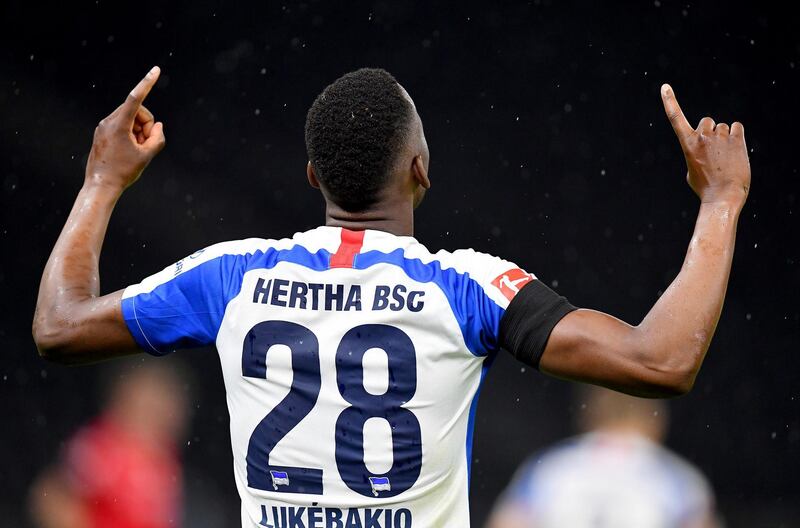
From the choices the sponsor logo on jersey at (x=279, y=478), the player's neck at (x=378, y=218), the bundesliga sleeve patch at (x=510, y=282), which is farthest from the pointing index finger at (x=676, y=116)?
the sponsor logo on jersey at (x=279, y=478)

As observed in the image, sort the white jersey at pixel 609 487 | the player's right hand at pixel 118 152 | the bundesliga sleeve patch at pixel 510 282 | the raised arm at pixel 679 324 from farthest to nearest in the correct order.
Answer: the white jersey at pixel 609 487, the player's right hand at pixel 118 152, the bundesliga sleeve patch at pixel 510 282, the raised arm at pixel 679 324

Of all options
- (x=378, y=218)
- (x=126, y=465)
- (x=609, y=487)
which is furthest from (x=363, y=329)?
(x=126, y=465)

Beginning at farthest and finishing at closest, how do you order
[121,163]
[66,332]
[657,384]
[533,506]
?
1. [533,506]
2. [121,163]
3. [66,332]
4. [657,384]

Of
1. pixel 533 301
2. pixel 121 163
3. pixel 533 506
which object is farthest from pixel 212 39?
pixel 533 301

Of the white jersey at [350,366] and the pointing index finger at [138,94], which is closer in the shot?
the white jersey at [350,366]

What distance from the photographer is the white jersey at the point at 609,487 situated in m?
5.09

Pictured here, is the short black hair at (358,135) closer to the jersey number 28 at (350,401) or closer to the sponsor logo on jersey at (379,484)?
the jersey number 28 at (350,401)

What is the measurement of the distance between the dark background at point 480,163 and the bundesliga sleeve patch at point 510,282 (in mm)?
3893

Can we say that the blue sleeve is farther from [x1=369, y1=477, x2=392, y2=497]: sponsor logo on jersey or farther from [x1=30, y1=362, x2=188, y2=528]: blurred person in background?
[x1=30, y1=362, x2=188, y2=528]: blurred person in background

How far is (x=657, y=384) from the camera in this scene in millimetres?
1410

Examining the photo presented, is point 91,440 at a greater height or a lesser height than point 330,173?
lesser

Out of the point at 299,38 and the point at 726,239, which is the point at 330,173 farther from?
the point at 299,38

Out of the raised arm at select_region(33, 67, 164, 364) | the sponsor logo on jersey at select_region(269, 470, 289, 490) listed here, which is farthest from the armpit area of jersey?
the raised arm at select_region(33, 67, 164, 364)

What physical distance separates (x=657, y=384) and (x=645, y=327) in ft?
0.26
